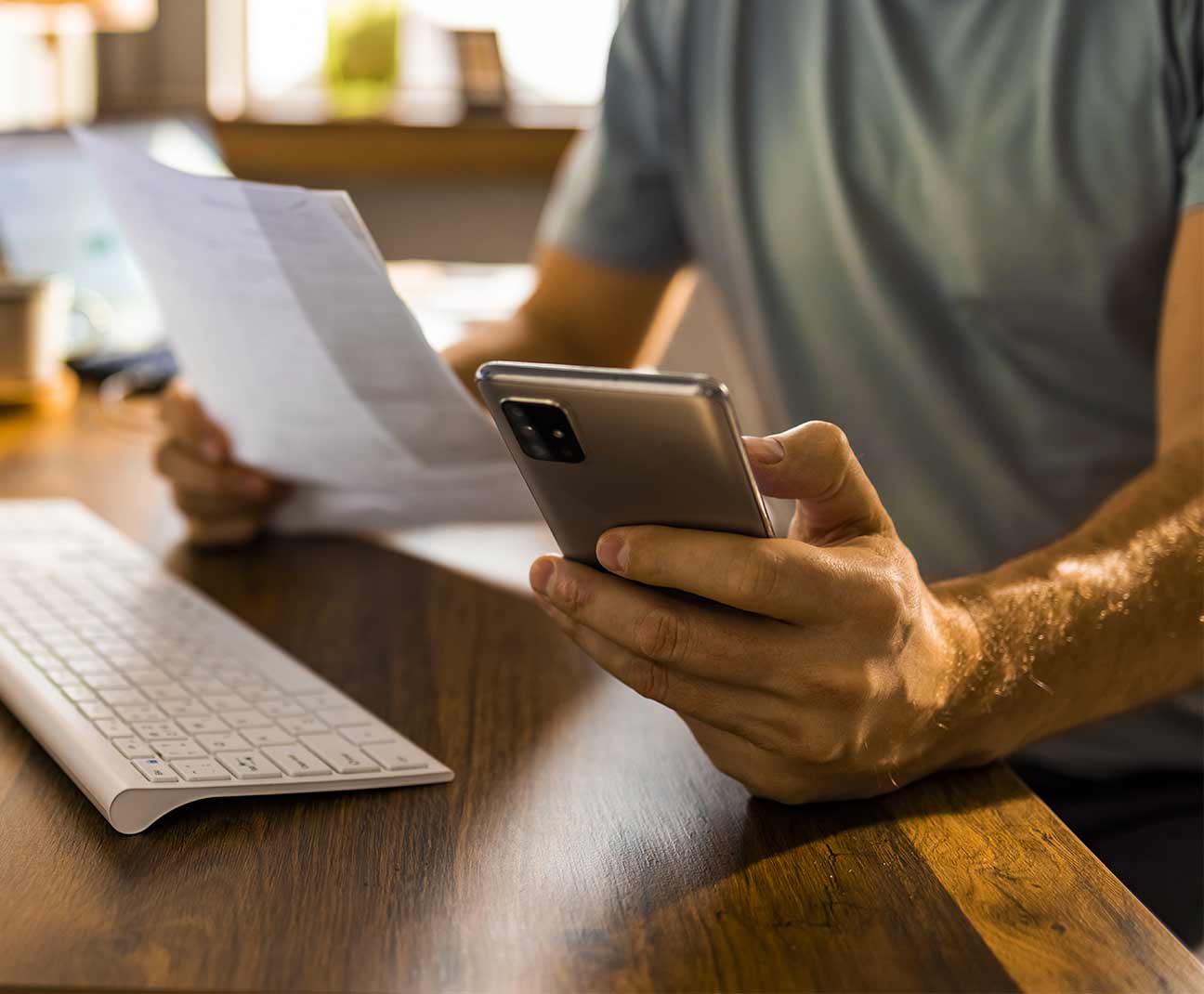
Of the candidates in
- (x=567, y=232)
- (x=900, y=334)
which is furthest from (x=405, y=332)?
(x=567, y=232)

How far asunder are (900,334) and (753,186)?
176 millimetres

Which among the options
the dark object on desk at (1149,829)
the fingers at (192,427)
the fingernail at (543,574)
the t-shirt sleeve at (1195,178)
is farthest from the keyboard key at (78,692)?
the t-shirt sleeve at (1195,178)

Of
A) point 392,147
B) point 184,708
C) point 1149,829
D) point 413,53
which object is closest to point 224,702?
point 184,708

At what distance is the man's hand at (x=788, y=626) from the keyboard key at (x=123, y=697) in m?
0.20

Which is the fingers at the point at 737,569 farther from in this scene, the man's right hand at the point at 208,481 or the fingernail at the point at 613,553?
the man's right hand at the point at 208,481

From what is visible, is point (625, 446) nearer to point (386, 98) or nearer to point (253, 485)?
point (253, 485)

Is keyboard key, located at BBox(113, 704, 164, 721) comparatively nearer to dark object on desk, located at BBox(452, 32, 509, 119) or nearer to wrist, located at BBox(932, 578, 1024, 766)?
wrist, located at BBox(932, 578, 1024, 766)

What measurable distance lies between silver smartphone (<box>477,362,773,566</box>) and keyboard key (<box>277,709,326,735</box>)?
155mm

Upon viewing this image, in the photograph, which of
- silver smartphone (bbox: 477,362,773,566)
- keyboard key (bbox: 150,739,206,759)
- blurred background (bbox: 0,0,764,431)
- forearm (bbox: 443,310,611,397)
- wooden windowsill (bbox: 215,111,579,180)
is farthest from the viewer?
wooden windowsill (bbox: 215,111,579,180)

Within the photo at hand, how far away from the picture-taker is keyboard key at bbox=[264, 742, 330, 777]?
51 cm

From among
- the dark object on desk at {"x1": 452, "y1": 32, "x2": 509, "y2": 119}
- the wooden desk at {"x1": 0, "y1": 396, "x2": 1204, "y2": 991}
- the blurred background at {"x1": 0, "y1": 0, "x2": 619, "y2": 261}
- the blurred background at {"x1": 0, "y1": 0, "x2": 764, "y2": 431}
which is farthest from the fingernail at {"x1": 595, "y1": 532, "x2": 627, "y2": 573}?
the dark object on desk at {"x1": 452, "y1": 32, "x2": 509, "y2": 119}

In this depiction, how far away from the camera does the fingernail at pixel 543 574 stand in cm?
48

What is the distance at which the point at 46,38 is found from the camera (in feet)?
7.34

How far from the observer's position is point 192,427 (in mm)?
900
